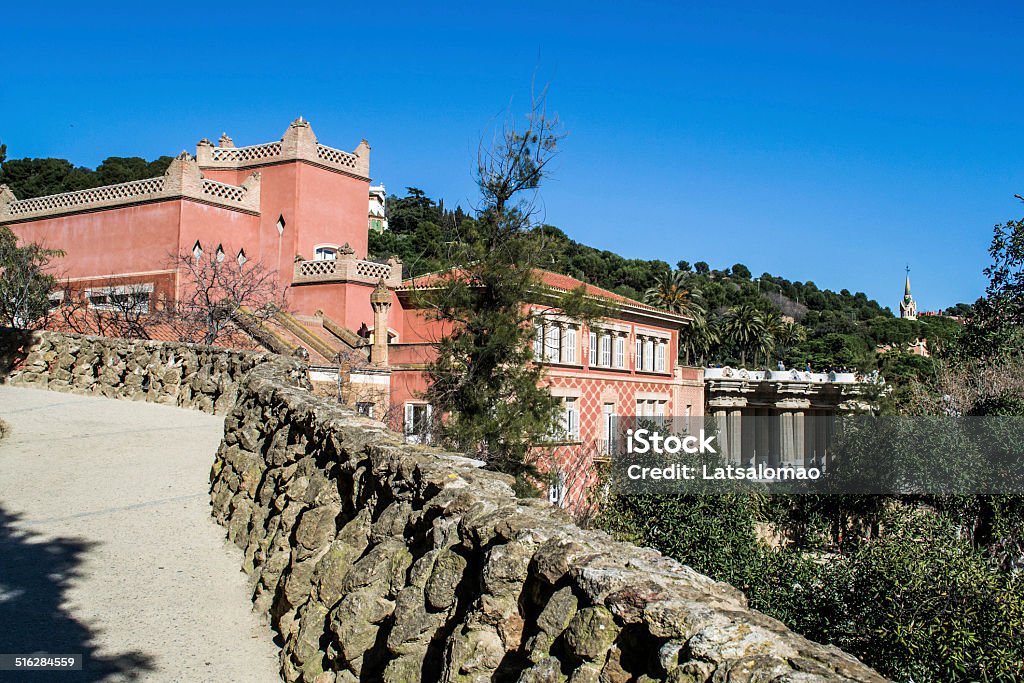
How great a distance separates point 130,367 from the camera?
19266 millimetres

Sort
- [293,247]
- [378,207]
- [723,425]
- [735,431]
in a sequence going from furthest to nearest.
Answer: [378,207] < [735,431] < [723,425] < [293,247]

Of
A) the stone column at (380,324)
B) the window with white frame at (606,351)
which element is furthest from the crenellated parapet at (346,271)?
the window with white frame at (606,351)

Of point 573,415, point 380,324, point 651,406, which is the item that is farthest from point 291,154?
point 651,406

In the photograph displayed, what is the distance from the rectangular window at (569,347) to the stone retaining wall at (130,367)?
16.9m

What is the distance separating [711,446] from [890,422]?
4.93 meters

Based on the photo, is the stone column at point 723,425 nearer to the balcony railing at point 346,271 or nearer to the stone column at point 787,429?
the stone column at point 787,429

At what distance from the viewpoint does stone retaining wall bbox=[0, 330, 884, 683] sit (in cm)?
335

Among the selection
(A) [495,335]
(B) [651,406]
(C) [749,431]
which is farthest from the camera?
(C) [749,431]

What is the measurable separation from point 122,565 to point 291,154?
25.7 meters

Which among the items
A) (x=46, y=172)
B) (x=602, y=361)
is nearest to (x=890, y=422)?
(x=602, y=361)

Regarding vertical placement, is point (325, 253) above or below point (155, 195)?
below

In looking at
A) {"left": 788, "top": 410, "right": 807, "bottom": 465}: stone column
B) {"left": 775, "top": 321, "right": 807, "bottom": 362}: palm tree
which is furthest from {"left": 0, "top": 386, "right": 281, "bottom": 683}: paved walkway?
{"left": 775, "top": 321, "right": 807, "bottom": 362}: palm tree

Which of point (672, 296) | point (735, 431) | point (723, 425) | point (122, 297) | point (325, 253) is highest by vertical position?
point (672, 296)
